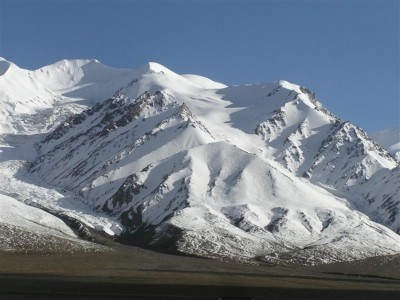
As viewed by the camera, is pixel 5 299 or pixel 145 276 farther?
pixel 145 276

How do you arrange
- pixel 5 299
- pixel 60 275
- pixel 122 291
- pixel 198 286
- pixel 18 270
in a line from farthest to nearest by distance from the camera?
pixel 18 270 < pixel 60 275 < pixel 198 286 < pixel 122 291 < pixel 5 299

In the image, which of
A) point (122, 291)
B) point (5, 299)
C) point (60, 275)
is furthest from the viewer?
point (60, 275)

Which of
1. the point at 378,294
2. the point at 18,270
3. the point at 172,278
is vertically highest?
the point at 378,294

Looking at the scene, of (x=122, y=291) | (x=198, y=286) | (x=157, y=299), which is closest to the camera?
(x=157, y=299)

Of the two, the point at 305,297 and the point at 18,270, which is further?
the point at 18,270

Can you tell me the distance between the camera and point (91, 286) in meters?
149

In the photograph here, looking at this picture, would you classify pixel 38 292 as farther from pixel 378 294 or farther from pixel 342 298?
pixel 378 294

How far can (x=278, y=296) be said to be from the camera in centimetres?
14612

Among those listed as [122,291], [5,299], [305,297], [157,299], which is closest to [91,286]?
[122,291]

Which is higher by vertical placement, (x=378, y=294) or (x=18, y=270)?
(x=378, y=294)

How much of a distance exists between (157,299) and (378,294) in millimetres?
60456

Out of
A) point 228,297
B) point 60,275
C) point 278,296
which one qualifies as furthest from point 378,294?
point 60,275

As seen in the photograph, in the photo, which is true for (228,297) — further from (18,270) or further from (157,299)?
(18,270)

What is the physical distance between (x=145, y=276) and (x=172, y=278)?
8.60m
